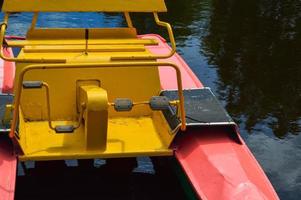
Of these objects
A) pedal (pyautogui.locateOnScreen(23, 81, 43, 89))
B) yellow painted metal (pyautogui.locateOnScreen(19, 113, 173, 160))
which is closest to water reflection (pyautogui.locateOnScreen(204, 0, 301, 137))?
yellow painted metal (pyautogui.locateOnScreen(19, 113, 173, 160))

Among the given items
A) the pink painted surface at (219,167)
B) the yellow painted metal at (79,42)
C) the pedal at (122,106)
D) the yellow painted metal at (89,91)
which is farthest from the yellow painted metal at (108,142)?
the yellow painted metal at (79,42)

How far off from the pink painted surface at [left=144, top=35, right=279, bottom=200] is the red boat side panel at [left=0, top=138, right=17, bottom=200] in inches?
65.1

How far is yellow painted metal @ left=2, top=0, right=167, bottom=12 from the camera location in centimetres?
706

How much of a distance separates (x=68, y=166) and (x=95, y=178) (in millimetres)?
443

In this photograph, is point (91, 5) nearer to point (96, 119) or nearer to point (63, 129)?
point (63, 129)

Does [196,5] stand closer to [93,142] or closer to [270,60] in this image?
[270,60]

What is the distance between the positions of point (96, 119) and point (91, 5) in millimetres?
2333

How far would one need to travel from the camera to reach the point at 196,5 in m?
16.4

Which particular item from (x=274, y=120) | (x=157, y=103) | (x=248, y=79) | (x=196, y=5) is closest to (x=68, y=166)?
(x=157, y=103)

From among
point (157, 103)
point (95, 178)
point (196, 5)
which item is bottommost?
point (196, 5)

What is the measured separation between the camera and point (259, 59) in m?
11.5

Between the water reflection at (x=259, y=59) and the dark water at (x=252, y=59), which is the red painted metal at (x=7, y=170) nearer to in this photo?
the dark water at (x=252, y=59)

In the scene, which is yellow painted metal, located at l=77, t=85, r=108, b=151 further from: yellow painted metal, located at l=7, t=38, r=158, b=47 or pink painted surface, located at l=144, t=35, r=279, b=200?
yellow painted metal, located at l=7, t=38, r=158, b=47

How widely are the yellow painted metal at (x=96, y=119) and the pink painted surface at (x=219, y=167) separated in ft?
2.66
